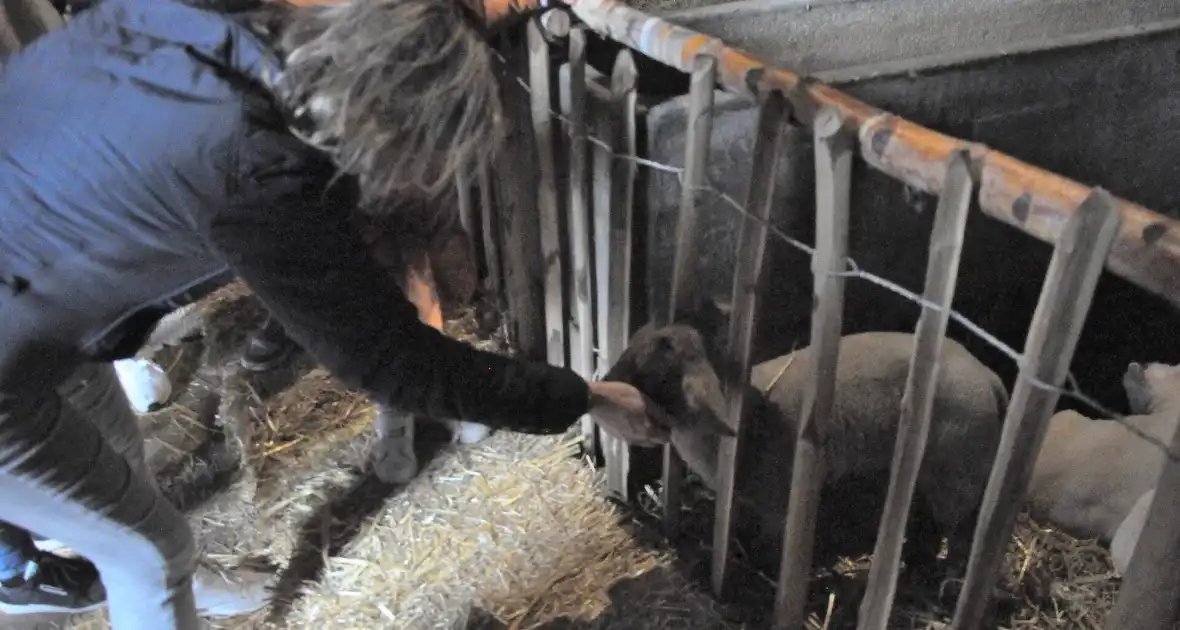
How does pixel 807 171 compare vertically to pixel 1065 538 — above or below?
above

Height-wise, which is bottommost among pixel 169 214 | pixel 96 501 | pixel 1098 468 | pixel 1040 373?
pixel 1098 468

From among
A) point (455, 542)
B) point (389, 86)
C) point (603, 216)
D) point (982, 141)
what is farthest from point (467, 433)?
point (389, 86)

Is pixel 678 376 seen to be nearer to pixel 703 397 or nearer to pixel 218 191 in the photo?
pixel 703 397

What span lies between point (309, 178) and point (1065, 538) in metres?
2.61

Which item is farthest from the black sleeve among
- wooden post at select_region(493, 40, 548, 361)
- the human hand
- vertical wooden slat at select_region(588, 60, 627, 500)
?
wooden post at select_region(493, 40, 548, 361)

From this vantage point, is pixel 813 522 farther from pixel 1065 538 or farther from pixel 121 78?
pixel 121 78

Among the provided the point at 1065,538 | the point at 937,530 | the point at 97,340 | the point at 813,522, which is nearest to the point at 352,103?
the point at 97,340

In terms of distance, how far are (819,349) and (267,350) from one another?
2.49 m

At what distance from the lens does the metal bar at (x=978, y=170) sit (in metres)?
1.37

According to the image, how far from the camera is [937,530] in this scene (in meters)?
2.86

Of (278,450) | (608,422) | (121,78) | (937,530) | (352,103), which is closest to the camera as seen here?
(352,103)

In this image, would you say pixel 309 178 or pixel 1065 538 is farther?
pixel 1065 538

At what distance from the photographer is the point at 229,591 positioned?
277 centimetres

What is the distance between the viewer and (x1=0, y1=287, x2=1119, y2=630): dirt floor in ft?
8.96
